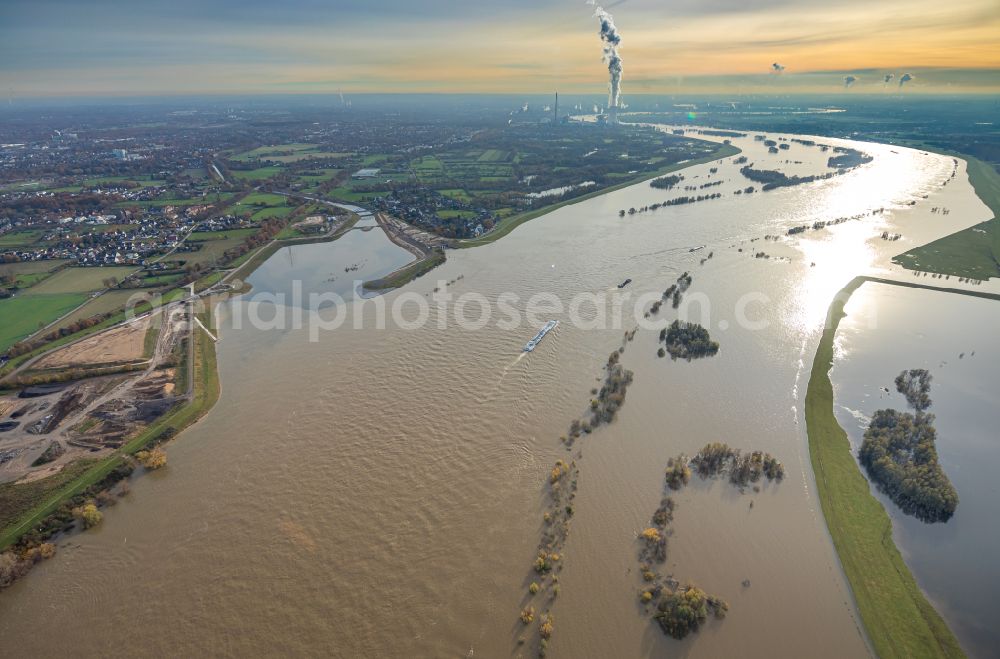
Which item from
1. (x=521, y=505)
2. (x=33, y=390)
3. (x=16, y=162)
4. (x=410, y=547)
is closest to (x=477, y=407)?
(x=521, y=505)

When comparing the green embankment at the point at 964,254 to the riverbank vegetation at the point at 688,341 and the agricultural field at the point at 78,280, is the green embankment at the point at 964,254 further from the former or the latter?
the agricultural field at the point at 78,280

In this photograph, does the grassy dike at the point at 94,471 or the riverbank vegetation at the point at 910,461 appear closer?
the riverbank vegetation at the point at 910,461

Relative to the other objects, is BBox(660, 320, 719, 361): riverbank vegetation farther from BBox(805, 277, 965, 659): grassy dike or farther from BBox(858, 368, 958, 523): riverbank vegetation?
BBox(858, 368, 958, 523): riverbank vegetation

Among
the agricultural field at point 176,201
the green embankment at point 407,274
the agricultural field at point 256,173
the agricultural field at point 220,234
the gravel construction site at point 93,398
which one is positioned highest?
the agricultural field at point 256,173

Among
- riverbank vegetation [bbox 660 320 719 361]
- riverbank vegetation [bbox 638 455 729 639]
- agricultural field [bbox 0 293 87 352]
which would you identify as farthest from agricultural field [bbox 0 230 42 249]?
riverbank vegetation [bbox 638 455 729 639]

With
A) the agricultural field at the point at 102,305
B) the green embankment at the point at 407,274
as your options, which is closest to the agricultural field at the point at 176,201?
the agricultural field at the point at 102,305

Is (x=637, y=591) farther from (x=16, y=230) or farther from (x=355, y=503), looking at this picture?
(x=16, y=230)

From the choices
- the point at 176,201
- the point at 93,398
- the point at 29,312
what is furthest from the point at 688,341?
the point at 176,201
